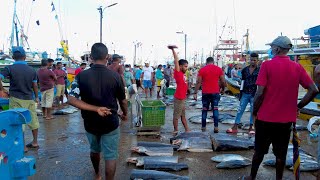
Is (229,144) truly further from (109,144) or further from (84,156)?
(109,144)

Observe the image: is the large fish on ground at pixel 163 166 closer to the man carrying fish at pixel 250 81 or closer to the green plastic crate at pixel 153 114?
the green plastic crate at pixel 153 114

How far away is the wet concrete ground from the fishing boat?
2270mm

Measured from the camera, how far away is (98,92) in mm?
3680

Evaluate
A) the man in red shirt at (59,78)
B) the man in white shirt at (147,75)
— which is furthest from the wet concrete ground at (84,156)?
the man in white shirt at (147,75)

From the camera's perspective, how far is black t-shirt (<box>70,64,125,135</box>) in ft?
12.1

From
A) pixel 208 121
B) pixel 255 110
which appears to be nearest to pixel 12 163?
pixel 255 110

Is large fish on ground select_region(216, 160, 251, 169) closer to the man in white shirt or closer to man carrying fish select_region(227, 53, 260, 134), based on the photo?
man carrying fish select_region(227, 53, 260, 134)

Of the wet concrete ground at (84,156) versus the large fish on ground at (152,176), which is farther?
the wet concrete ground at (84,156)

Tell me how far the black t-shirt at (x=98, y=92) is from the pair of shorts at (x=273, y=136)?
73.4 inches

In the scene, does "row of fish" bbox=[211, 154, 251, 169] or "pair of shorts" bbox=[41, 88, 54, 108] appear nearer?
"row of fish" bbox=[211, 154, 251, 169]

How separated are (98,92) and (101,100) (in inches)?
4.1

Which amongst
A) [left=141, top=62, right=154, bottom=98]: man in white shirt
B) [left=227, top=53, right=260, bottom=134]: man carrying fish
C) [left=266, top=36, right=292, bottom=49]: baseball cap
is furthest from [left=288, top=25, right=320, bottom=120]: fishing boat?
[left=141, top=62, right=154, bottom=98]: man in white shirt

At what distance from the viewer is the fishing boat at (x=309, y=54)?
388 inches

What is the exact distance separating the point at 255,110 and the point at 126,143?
142 inches
